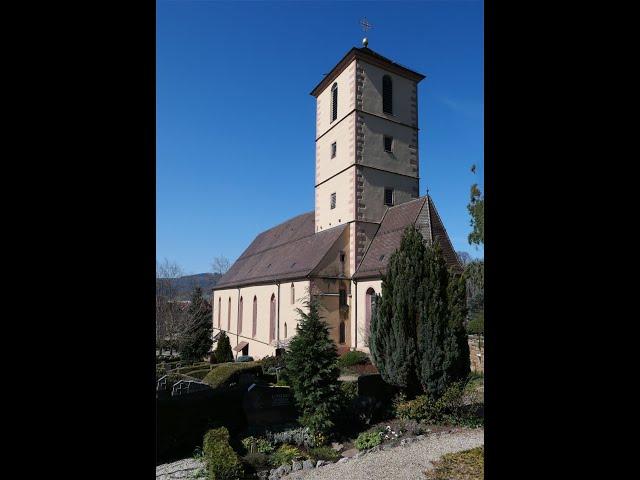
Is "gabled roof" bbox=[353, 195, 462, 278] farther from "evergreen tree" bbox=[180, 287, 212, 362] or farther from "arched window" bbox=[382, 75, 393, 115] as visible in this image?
"evergreen tree" bbox=[180, 287, 212, 362]

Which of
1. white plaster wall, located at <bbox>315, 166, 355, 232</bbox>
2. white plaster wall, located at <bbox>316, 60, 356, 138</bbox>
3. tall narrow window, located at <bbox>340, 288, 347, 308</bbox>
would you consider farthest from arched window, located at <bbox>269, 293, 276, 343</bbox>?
white plaster wall, located at <bbox>316, 60, 356, 138</bbox>

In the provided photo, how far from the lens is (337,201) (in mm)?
23188

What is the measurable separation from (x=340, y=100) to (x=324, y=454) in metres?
18.6

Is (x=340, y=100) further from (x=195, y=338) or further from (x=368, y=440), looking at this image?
(x=368, y=440)

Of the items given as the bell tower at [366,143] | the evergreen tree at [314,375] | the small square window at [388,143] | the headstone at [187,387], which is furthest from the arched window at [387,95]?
the headstone at [187,387]

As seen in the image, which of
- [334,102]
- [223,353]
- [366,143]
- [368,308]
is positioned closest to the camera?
[368,308]

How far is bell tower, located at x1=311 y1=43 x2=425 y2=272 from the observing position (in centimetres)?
2164

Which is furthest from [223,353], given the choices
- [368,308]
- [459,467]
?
[459,467]

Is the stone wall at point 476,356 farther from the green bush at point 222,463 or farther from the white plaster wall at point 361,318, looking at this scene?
the green bush at point 222,463

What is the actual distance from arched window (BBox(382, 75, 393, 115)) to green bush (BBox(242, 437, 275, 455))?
17876 millimetres

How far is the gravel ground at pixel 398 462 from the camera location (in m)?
8.37
